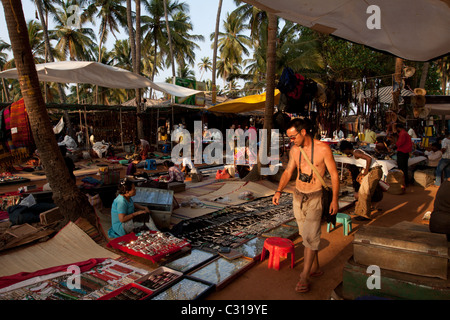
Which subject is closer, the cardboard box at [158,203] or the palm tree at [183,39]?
the cardboard box at [158,203]

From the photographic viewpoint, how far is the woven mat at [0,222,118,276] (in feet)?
12.2

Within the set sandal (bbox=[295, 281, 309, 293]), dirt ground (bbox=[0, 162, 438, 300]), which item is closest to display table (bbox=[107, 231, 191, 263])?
dirt ground (bbox=[0, 162, 438, 300])

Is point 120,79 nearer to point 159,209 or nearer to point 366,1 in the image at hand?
point 159,209

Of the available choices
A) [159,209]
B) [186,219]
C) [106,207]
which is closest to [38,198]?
[106,207]

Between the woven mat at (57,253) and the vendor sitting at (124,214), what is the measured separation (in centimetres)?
36

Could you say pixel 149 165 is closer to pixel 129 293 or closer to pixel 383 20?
pixel 129 293

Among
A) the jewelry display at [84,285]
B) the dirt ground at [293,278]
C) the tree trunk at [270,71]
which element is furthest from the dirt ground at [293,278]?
the tree trunk at [270,71]

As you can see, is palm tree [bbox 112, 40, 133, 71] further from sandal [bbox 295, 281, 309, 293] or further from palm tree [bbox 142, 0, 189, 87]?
sandal [bbox 295, 281, 309, 293]

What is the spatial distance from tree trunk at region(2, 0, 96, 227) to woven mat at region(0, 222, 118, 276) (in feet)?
1.17

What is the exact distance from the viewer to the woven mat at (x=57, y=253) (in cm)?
371

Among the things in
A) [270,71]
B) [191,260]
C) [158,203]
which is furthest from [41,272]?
[270,71]

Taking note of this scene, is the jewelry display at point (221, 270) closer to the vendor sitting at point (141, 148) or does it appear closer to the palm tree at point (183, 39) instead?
the vendor sitting at point (141, 148)

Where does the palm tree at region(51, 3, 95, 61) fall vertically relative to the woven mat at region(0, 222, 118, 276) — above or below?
above
